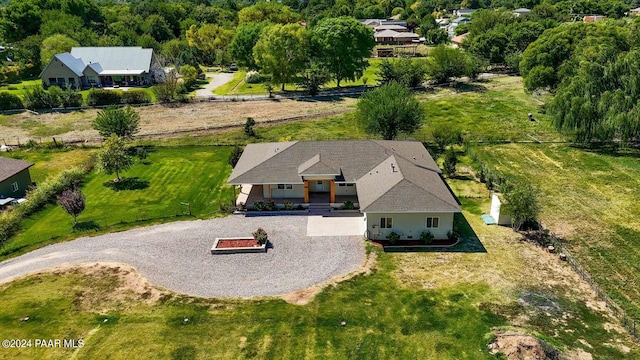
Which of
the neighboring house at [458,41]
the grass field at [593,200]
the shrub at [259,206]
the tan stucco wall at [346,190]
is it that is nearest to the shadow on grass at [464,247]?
the grass field at [593,200]

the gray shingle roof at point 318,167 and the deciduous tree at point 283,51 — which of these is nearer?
→ the gray shingle roof at point 318,167

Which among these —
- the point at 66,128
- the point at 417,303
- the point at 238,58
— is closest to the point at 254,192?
the point at 417,303

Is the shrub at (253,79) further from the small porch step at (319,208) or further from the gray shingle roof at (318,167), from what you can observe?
the small porch step at (319,208)

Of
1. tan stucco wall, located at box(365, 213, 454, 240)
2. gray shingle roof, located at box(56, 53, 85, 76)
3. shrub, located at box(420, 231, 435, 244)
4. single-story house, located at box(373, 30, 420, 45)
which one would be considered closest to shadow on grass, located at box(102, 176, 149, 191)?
tan stucco wall, located at box(365, 213, 454, 240)

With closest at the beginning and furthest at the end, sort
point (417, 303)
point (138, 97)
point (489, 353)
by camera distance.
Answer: point (489, 353) < point (417, 303) < point (138, 97)

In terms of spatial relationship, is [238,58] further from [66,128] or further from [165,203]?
[165,203]

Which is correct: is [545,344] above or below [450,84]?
below
